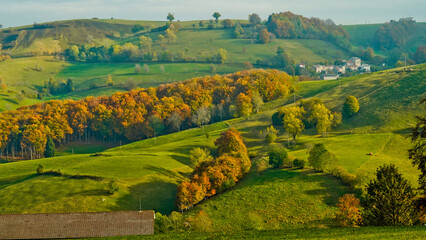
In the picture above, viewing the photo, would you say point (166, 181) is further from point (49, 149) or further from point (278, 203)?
point (49, 149)

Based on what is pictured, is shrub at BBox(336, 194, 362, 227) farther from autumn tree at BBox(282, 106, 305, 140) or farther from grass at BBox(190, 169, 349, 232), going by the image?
autumn tree at BBox(282, 106, 305, 140)

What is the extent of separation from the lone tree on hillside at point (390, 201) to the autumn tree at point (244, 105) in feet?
362

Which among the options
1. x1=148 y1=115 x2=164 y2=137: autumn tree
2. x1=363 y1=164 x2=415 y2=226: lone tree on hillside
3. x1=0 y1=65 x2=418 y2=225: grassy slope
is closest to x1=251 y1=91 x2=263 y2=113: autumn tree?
x1=148 y1=115 x2=164 y2=137: autumn tree

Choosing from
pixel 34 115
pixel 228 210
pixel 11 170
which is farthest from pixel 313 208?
pixel 34 115

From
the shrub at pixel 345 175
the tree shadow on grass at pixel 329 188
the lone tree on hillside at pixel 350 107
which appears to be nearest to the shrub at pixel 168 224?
the tree shadow on grass at pixel 329 188

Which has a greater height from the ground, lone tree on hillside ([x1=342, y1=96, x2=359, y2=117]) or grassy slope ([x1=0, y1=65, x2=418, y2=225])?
lone tree on hillside ([x1=342, y1=96, x2=359, y2=117])

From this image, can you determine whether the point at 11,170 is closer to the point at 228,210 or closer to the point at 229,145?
the point at 229,145

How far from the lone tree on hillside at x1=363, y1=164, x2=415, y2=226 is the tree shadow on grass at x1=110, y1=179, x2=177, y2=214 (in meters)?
42.7

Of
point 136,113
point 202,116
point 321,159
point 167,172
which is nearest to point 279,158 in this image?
point 321,159

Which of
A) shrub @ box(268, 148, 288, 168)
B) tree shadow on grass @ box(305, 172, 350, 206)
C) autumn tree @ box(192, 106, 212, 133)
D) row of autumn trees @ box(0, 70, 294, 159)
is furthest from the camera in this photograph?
autumn tree @ box(192, 106, 212, 133)

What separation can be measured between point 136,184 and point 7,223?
3938 cm

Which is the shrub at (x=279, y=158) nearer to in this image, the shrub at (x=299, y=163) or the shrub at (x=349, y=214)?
the shrub at (x=299, y=163)

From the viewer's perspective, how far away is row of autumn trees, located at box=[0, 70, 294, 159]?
Result: 157 meters

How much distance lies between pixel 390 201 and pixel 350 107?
85136 mm
